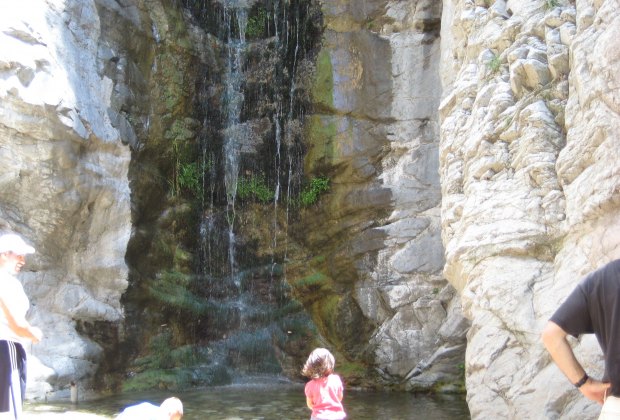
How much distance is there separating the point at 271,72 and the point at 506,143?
8.04 meters

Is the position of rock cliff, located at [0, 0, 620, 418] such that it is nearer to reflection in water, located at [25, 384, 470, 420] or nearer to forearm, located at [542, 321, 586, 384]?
reflection in water, located at [25, 384, 470, 420]

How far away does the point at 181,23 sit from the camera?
1351 cm

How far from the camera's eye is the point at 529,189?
6.34 meters

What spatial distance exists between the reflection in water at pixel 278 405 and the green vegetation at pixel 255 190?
4.15 m

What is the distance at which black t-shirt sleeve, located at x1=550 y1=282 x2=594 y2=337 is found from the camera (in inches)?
106

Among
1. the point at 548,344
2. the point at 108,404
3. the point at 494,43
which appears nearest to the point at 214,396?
the point at 108,404

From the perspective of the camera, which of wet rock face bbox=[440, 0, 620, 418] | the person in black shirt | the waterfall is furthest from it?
the waterfall

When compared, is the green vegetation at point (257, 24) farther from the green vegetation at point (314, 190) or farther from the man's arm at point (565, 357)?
the man's arm at point (565, 357)

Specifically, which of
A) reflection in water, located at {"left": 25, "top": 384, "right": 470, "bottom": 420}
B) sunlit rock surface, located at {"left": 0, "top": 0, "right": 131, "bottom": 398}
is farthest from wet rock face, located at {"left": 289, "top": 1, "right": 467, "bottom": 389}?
sunlit rock surface, located at {"left": 0, "top": 0, "right": 131, "bottom": 398}

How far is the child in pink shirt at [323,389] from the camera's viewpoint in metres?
4.30

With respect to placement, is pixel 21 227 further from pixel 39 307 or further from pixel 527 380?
pixel 527 380

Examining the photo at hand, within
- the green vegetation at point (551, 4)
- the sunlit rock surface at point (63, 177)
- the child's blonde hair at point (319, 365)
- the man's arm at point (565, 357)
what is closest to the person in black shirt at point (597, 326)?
the man's arm at point (565, 357)

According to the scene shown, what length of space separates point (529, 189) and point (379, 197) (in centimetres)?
609

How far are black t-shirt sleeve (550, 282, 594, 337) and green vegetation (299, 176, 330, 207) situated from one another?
34.2 feet
